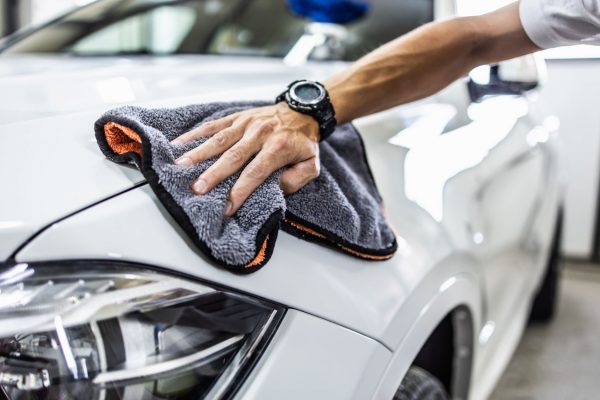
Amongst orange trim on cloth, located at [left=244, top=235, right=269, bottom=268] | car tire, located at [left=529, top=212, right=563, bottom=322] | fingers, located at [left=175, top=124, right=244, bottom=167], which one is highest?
fingers, located at [left=175, top=124, right=244, bottom=167]

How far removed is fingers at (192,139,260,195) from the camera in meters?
0.77

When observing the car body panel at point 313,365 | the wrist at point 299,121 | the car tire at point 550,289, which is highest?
the wrist at point 299,121

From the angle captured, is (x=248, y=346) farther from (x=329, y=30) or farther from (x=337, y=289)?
(x=329, y=30)

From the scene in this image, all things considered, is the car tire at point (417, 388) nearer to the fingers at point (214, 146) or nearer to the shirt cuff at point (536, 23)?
the fingers at point (214, 146)

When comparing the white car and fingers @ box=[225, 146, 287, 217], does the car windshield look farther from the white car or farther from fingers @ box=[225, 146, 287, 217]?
fingers @ box=[225, 146, 287, 217]

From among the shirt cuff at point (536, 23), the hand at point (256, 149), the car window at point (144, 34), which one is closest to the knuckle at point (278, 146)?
the hand at point (256, 149)

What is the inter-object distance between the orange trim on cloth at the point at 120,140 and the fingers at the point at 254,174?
0.12m

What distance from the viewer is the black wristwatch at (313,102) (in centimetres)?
99

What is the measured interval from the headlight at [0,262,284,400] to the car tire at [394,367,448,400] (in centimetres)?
36

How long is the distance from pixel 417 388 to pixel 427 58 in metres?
0.59

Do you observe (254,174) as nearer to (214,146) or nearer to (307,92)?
(214,146)

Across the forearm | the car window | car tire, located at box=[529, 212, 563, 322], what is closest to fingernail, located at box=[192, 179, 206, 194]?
the forearm

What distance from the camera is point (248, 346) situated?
0.74 meters

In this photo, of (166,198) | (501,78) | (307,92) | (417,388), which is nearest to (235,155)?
(166,198)
